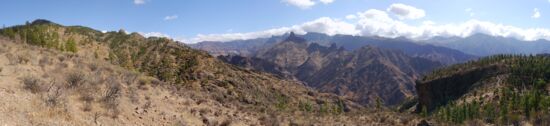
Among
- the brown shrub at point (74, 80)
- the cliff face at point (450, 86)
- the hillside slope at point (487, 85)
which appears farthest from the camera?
the cliff face at point (450, 86)

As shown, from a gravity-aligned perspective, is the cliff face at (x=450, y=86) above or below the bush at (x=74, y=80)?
below

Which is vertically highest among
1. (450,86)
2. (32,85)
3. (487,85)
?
(32,85)

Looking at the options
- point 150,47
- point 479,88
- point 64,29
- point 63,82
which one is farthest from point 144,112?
point 479,88

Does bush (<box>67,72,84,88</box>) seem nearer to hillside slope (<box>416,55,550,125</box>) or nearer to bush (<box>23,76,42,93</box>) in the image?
bush (<box>23,76,42,93</box>)

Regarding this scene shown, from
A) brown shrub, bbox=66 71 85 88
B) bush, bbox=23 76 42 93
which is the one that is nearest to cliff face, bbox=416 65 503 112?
brown shrub, bbox=66 71 85 88

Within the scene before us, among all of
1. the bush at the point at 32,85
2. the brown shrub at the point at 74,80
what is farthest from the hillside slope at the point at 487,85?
the bush at the point at 32,85

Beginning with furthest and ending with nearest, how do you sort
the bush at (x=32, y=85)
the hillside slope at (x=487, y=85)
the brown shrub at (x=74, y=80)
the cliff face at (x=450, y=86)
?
the cliff face at (x=450, y=86) → the hillside slope at (x=487, y=85) → the brown shrub at (x=74, y=80) → the bush at (x=32, y=85)

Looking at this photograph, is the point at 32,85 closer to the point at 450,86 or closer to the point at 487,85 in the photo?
the point at 487,85

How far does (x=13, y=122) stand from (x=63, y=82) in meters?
7.29

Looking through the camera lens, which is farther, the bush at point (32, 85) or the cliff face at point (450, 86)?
the cliff face at point (450, 86)

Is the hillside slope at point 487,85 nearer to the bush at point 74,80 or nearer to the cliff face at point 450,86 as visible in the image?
the cliff face at point 450,86

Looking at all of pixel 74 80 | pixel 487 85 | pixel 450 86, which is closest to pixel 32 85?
pixel 74 80

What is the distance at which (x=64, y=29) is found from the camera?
415 feet

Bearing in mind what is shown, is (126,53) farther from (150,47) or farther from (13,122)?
(13,122)
